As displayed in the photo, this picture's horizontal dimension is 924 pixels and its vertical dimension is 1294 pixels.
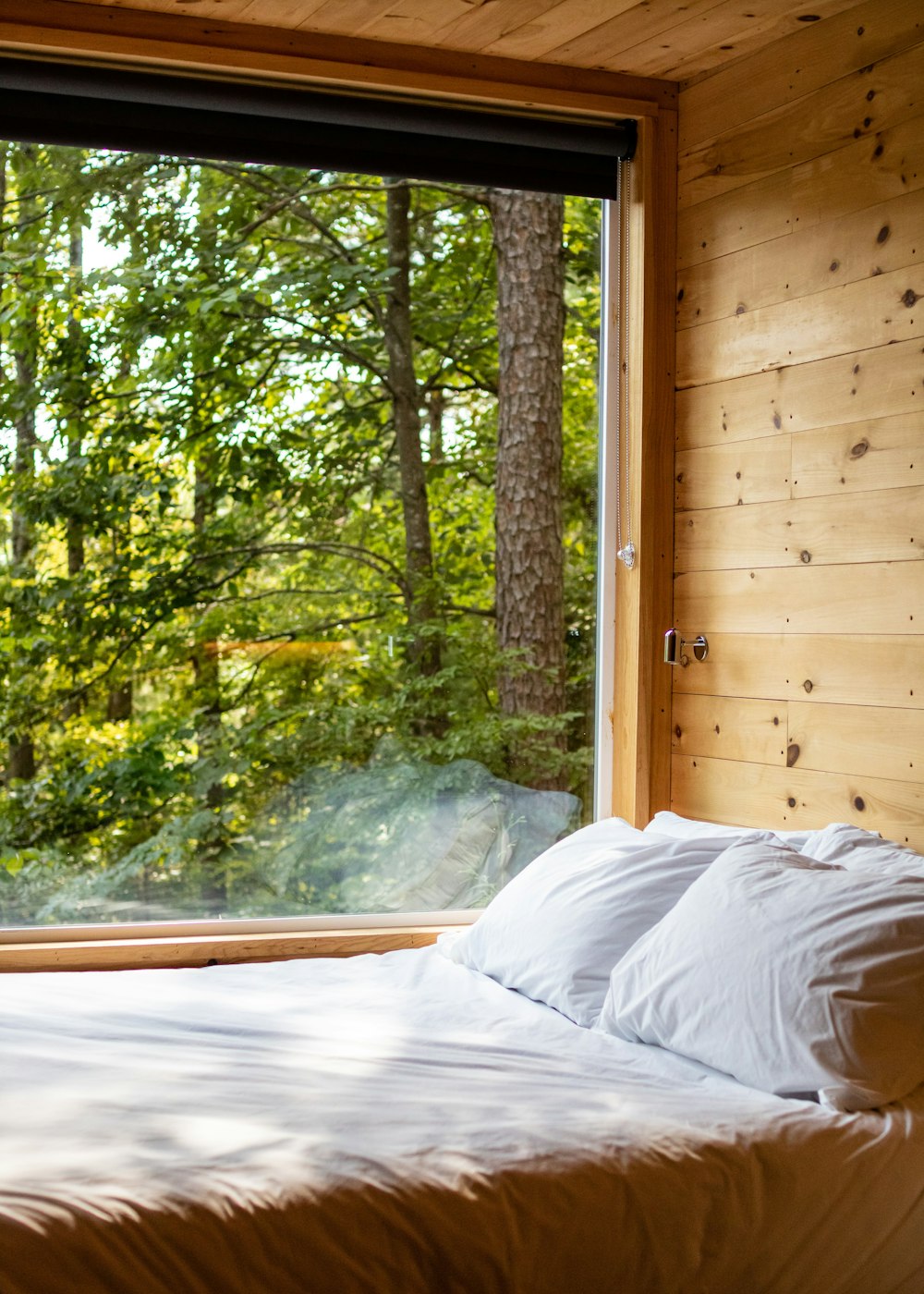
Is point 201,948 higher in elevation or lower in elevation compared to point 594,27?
lower

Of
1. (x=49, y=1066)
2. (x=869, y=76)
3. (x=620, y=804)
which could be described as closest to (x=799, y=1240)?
(x=49, y=1066)

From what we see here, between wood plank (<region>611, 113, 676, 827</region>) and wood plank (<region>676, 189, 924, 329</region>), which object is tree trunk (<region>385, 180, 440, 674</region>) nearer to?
wood plank (<region>611, 113, 676, 827</region>)

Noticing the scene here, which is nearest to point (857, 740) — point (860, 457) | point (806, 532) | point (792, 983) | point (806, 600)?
point (806, 600)

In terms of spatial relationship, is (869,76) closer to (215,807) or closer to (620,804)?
(620,804)

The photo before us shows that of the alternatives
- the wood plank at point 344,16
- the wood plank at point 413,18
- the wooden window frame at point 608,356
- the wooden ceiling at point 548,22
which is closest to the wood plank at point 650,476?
the wooden window frame at point 608,356

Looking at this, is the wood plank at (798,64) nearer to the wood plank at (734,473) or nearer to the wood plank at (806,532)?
the wood plank at (734,473)

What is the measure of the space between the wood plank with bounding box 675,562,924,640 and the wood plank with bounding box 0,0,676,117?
1.19 metres

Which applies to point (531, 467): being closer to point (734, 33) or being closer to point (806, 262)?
point (806, 262)

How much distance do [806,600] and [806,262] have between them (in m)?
0.74

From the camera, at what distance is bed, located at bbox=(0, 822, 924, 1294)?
1.47 meters

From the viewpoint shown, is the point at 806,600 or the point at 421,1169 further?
the point at 806,600

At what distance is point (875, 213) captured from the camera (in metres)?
2.58

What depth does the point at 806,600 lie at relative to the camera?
9.04 feet


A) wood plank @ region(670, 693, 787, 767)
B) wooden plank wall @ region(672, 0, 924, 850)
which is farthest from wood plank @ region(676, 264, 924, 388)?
wood plank @ region(670, 693, 787, 767)
